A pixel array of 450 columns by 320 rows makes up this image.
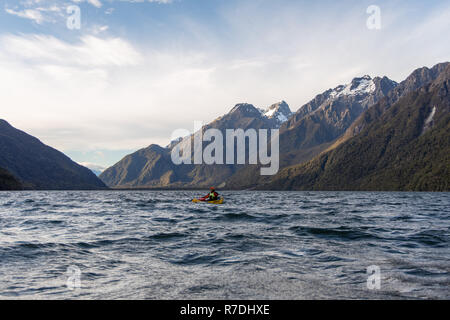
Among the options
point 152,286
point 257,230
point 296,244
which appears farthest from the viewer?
point 257,230

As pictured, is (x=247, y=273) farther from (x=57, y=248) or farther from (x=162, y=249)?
(x=57, y=248)

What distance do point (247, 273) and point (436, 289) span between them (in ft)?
21.1

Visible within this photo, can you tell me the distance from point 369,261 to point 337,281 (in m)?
4.58

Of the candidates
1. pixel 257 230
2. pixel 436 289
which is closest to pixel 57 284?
pixel 436 289

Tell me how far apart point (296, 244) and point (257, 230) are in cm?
724

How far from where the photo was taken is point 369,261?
15.7 metres

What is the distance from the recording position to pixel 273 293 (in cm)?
1057
